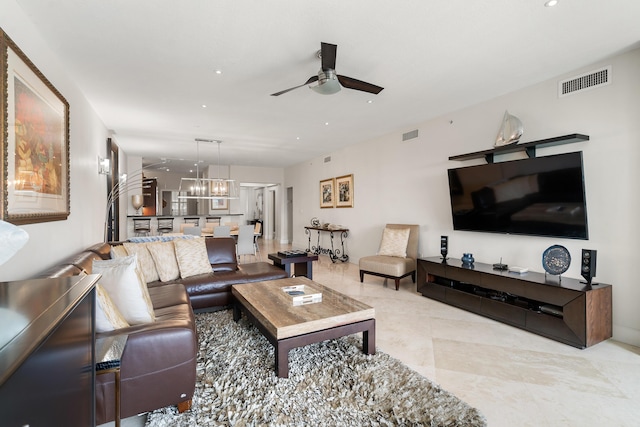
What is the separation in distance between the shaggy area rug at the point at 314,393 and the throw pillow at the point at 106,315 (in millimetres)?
600

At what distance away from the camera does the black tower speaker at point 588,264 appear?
2.80 metres

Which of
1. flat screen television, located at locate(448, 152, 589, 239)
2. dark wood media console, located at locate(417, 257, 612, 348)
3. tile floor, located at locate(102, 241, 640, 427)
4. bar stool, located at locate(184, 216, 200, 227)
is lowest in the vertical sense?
tile floor, located at locate(102, 241, 640, 427)

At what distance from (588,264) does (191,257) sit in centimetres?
425

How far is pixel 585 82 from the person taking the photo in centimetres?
307

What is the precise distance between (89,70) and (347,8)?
2751 millimetres

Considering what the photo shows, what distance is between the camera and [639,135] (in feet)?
8.98

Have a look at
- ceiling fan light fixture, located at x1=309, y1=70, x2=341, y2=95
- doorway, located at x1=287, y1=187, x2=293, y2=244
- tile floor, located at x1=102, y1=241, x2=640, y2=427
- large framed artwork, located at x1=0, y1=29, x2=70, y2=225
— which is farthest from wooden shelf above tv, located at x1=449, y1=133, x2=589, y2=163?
doorway, located at x1=287, y1=187, x2=293, y2=244

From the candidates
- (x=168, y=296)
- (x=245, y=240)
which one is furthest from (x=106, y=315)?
(x=245, y=240)

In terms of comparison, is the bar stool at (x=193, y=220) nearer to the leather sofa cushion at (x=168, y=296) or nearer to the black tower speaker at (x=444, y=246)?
the leather sofa cushion at (x=168, y=296)

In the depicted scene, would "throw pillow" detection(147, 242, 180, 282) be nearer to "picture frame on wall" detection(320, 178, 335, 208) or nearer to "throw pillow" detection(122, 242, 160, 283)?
"throw pillow" detection(122, 242, 160, 283)

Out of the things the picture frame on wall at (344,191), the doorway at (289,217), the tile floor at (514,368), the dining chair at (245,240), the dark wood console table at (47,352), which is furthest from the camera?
the doorway at (289,217)

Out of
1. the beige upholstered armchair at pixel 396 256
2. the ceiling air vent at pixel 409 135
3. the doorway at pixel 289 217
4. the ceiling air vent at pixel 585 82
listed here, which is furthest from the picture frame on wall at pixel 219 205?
the ceiling air vent at pixel 585 82

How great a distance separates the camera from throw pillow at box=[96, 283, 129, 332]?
5.41 feet

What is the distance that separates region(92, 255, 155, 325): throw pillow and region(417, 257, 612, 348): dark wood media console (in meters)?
3.40
